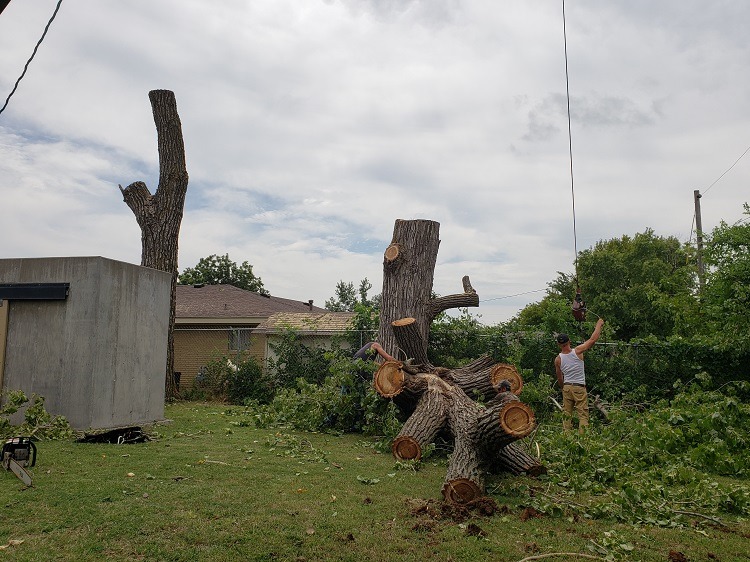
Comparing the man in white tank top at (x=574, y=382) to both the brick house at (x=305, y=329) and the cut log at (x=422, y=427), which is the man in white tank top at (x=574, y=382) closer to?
the cut log at (x=422, y=427)

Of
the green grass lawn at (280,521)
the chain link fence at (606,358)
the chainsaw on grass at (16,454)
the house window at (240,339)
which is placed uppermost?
the house window at (240,339)

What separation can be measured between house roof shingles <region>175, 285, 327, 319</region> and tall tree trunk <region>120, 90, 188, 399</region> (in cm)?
964

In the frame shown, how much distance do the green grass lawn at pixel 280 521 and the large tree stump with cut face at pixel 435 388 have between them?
1.13 feet

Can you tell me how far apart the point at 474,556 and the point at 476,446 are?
2.11 meters

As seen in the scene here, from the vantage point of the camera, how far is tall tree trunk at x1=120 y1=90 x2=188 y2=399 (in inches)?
568

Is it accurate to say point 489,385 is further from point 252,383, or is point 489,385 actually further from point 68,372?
point 252,383

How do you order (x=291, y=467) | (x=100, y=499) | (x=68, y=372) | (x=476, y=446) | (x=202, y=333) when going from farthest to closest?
(x=202, y=333)
(x=68, y=372)
(x=291, y=467)
(x=476, y=446)
(x=100, y=499)

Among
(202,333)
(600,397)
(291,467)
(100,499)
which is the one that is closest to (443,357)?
(600,397)

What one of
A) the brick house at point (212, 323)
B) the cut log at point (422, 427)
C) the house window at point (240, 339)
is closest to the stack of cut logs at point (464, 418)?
the cut log at point (422, 427)

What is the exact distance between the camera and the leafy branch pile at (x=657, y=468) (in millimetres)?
5395

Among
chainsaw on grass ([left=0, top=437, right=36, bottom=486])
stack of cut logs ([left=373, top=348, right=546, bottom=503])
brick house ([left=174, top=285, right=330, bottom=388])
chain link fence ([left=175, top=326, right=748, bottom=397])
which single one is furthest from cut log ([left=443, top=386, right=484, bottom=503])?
brick house ([left=174, top=285, right=330, bottom=388])

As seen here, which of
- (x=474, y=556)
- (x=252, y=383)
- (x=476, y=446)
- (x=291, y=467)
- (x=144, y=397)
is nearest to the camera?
(x=474, y=556)

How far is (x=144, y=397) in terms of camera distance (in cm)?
1070

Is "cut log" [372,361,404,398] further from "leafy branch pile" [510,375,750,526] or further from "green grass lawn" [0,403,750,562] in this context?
"leafy branch pile" [510,375,750,526]
